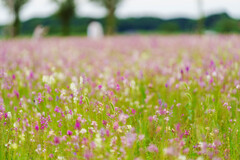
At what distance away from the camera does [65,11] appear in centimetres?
6250

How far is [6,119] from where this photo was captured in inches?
106

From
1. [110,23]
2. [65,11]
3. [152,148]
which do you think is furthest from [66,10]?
[152,148]

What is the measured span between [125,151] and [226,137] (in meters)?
1.10

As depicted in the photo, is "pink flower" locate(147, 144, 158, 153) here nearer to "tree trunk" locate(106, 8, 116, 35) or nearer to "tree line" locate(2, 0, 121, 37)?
"tree trunk" locate(106, 8, 116, 35)

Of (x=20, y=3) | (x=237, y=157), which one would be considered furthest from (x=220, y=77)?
(x=20, y=3)

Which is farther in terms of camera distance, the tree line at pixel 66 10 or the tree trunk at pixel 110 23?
the tree line at pixel 66 10

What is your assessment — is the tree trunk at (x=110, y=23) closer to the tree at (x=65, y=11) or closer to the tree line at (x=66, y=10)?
the tree line at (x=66, y=10)

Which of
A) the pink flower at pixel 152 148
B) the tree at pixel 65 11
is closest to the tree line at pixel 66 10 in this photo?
the tree at pixel 65 11

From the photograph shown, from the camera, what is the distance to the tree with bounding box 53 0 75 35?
61.3 metres

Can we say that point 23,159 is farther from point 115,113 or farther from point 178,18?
point 178,18

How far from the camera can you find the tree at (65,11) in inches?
2414

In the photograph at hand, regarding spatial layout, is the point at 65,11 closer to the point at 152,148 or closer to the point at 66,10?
the point at 66,10

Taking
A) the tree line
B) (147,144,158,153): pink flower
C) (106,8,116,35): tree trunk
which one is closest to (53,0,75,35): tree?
the tree line

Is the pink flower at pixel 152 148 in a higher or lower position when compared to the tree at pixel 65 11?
lower
